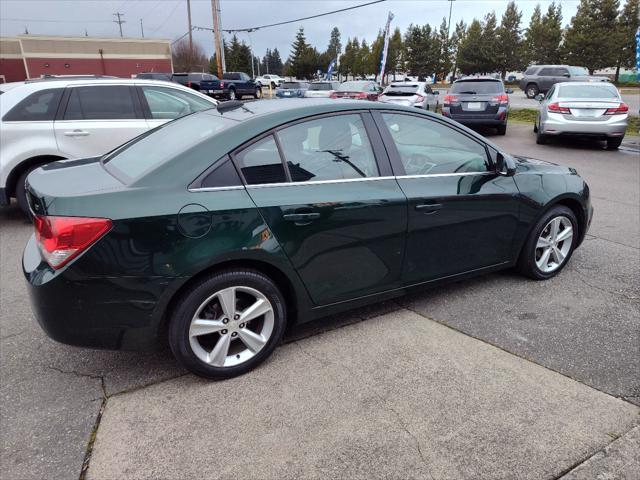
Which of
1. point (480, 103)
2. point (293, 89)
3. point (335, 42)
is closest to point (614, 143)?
point (480, 103)

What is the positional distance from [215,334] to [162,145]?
1.25 meters

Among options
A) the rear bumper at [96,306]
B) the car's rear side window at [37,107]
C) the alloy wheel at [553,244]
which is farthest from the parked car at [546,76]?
the rear bumper at [96,306]

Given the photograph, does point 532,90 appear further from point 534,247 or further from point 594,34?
point 534,247

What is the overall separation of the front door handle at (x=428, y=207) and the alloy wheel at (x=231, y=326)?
123 cm

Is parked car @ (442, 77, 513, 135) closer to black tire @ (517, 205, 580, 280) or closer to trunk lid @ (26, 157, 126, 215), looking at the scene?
black tire @ (517, 205, 580, 280)

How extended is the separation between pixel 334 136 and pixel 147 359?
6.14ft

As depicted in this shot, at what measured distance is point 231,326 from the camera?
2.71 meters

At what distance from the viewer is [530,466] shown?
2.17 meters

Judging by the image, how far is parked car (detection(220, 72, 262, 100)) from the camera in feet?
101

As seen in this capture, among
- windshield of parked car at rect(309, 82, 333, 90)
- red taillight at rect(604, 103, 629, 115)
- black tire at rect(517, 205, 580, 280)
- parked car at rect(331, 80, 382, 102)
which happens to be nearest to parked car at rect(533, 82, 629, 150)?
red taillight at rect(604, 103, 629, 115)

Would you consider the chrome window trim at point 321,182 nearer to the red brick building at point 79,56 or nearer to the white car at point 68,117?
the white car at point 68,117

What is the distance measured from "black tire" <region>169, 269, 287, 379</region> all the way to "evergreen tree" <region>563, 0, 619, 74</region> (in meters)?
55.5

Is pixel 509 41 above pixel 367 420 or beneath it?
above

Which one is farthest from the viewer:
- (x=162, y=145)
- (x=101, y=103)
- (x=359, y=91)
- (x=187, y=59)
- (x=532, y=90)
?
(x=187, y=59)
